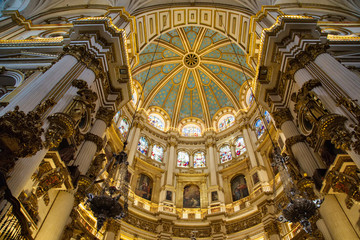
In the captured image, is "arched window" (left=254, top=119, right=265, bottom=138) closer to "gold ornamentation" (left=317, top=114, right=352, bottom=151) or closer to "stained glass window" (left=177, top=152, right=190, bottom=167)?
"stained glass window" (left=177, top=152, right=190, bottom=167)

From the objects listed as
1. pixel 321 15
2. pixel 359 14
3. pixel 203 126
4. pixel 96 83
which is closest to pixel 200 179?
pixel 203 126

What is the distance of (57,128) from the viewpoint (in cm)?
684

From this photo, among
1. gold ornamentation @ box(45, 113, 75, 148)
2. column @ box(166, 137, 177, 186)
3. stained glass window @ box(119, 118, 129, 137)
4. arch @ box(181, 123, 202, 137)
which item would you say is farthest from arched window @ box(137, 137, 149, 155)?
gold ornamentation @ box(45, 113, 75, 148)

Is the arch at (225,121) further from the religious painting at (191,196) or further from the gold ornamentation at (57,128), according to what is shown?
the gold ornamentation at (57,128)

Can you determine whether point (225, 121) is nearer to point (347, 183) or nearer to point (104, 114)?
point (104, 114)

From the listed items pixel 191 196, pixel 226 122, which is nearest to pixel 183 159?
pixel 191 196

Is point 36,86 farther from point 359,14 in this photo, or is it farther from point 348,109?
point 359,14

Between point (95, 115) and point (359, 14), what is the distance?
61.7 feet

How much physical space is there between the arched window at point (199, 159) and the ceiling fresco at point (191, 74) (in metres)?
4.14

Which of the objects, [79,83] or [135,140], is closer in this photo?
[79,83]

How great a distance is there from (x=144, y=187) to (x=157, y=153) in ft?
13.7

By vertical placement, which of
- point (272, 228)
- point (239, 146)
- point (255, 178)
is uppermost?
point (239, 146)

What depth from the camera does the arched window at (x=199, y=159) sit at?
69.5ft

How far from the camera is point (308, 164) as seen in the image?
902 centimetres
